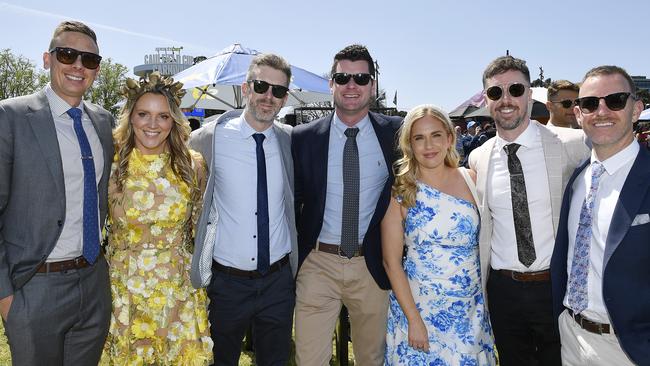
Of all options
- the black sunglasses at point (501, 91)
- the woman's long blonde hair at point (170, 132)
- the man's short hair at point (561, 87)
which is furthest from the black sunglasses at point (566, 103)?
the woman's long blonde hair at point (170, 132)

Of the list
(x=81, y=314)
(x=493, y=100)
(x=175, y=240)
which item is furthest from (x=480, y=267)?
(x=81, y=314)

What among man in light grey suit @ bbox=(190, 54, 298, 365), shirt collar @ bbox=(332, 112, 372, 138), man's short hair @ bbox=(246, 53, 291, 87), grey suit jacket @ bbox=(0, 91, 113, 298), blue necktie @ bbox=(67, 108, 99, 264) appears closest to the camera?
grey suit jacket @ bbox=(0, 91, 113, 298)

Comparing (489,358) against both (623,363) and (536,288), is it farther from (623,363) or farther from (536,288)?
(623,363)

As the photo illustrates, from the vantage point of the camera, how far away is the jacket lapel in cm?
235

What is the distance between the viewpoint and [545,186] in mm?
3164

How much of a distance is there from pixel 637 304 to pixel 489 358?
1.16 metres

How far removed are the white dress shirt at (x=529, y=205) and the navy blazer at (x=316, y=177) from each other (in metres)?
0.76

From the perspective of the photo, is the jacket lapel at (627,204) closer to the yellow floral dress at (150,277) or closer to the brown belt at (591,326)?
the brown belt at (591,326)

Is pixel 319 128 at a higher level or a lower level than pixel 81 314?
higher

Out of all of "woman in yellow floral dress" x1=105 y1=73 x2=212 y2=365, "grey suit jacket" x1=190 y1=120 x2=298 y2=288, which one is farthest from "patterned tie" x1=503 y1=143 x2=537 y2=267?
"woman in yellow floral dress" x1=105 y1=73 x2=212 y2=365

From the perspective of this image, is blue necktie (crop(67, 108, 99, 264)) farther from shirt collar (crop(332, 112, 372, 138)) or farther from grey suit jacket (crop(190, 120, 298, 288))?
shirt collar (crop(332, 112, 372, 138))

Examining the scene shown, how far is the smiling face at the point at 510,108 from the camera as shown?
3330 mm

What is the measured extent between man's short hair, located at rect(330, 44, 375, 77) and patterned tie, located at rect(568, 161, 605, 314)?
1892 millimetres

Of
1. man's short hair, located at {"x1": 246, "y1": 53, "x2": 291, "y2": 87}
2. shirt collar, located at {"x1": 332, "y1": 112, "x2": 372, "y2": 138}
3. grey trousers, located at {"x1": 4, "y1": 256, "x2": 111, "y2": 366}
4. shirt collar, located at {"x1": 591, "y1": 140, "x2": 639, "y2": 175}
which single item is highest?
man's short hair, located at {"x1": 246, "y1": 53, "x2": 291, "y2": 87}
